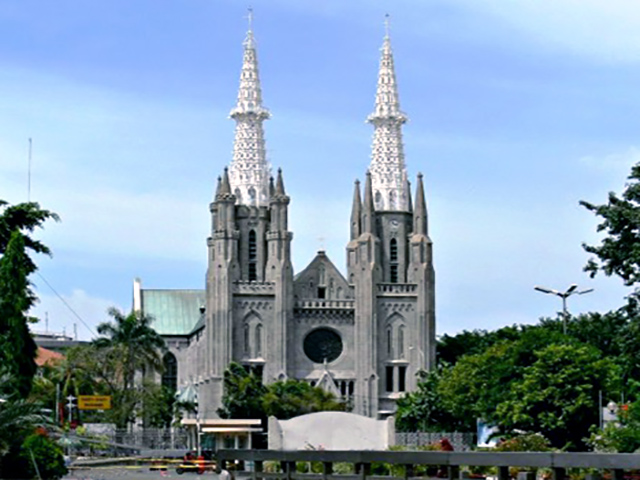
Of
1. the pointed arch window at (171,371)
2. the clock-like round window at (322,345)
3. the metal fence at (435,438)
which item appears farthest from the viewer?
the pointed arch window at (171,371)

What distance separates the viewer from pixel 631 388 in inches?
2645

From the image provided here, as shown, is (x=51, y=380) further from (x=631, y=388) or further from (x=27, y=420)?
(x=27, y=420)

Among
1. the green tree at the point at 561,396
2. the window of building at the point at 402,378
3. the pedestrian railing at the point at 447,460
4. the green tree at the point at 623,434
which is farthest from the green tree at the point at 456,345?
the pedestrian railing at the point at 447,460

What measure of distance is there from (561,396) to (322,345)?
6118cm

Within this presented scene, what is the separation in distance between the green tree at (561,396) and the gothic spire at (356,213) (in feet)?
203

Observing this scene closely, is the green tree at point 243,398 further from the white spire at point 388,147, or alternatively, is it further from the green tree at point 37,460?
the green tree at point 37,460

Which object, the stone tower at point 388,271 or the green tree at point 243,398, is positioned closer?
the green tree at point 243,398

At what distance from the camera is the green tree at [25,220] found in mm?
54750

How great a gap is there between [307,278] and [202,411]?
52.8ft

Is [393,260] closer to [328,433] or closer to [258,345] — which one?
[258,345]

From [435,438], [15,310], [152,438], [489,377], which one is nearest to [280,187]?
[152,438]

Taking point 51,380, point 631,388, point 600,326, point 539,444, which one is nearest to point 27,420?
point 539,444

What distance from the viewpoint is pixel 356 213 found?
443 feet

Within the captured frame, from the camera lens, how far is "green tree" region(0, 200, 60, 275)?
54750 millimetres
